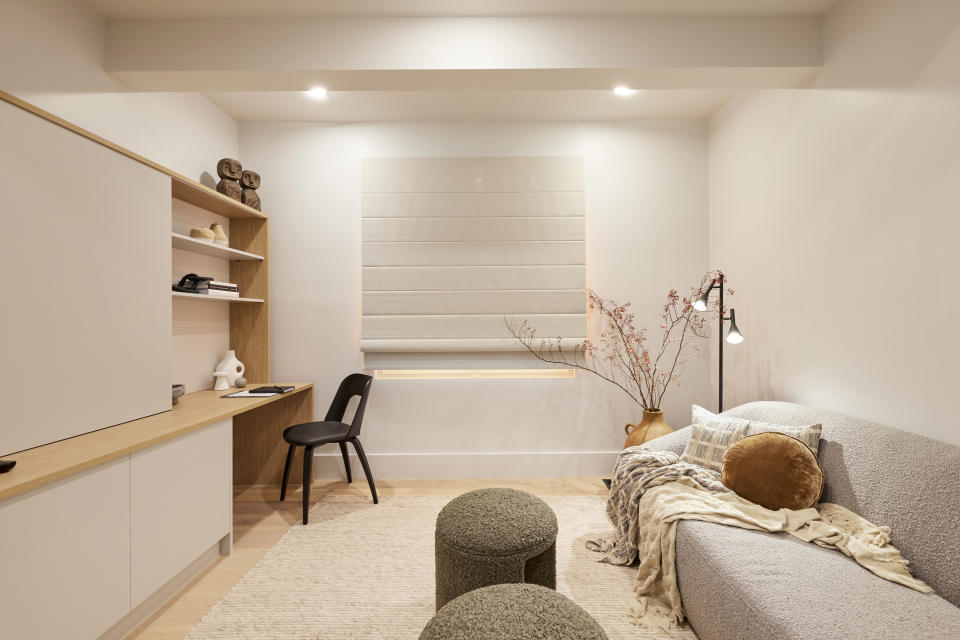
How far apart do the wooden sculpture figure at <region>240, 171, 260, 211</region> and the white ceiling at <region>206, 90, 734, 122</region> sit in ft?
1.66

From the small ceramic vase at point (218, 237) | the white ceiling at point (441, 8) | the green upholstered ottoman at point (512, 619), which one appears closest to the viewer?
the green upholstered ottoman at point (512, 619)

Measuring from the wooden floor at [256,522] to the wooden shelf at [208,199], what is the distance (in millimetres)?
2047

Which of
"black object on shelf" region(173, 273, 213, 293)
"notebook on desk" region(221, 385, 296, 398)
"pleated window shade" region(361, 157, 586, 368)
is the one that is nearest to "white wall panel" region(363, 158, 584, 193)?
"pleated window shade" region(361, 157, 586, 368)

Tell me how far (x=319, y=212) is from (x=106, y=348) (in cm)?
191

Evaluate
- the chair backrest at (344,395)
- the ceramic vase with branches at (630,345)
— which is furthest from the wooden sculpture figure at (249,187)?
the ceramic vase with branches at (630,345)

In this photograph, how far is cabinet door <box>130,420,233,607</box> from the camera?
1.77 m

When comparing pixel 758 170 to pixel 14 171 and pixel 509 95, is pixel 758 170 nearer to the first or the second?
pixel 509 95

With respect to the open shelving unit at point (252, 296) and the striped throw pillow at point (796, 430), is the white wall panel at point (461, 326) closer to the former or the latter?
the open shelving unit at point (252, 296)

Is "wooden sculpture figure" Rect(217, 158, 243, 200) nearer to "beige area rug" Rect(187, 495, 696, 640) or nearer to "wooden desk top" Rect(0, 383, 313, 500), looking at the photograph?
"wooden desk top" Rect(0, 383, 313, 500)

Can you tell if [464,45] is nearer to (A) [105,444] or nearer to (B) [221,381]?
(A) [105,444]

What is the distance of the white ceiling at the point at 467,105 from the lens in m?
3.06

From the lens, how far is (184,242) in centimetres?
257

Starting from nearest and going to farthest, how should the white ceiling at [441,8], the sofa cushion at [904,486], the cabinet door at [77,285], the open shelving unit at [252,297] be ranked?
the sofa cushion at [904,486] < the cabinet door at [77,285] < the white ceiling at [441,8] < the open shelving unit at [252,297]

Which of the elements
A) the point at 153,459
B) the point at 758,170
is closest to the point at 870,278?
the point at 758,170
